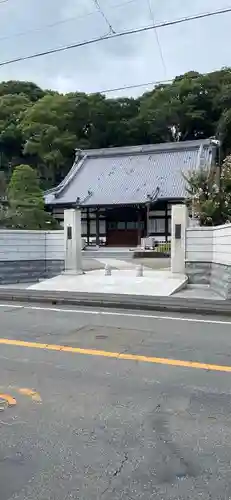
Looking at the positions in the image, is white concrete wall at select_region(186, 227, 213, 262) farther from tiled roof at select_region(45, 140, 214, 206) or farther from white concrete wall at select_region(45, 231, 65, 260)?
tiled roof at select_region(45, 140, 214, 206)

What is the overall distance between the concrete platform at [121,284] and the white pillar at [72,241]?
1.48 ft

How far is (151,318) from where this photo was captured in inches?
329

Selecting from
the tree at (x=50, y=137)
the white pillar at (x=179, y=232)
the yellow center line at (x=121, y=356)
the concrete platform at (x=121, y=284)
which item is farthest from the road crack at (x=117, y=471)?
the tree at (x=50, y=137)

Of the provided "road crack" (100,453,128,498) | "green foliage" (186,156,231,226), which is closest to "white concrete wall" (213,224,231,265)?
"green foliage" (186,156,231,226)

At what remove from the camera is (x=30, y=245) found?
49.4ft

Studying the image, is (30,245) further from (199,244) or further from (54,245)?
(199,244)

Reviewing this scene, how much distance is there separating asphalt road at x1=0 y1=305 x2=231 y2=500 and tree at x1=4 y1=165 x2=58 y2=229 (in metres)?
14.6

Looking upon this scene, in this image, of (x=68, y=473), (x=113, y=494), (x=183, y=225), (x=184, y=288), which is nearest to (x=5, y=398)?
(x=68, y=473)

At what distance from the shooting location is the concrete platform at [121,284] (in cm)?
1184

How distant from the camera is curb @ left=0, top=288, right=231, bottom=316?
9.23m

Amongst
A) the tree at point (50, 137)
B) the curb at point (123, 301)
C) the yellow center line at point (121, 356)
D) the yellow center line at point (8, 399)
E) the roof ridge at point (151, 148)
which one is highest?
the tree at point (50, 137)

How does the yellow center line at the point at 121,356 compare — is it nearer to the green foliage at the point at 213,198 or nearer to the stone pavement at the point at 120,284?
the stone pavement at the point at 120,284

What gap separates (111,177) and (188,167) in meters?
6.21

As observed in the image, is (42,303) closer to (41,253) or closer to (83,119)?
(41,253)
